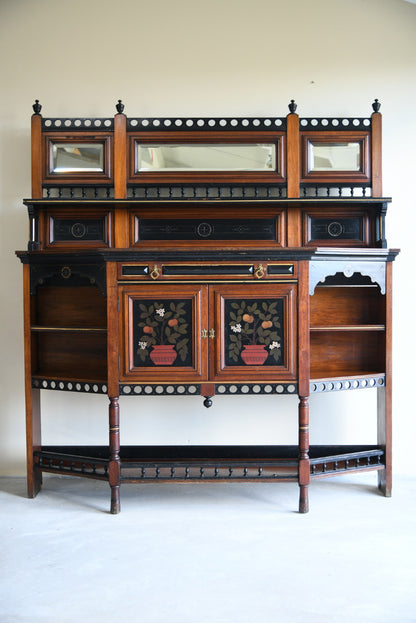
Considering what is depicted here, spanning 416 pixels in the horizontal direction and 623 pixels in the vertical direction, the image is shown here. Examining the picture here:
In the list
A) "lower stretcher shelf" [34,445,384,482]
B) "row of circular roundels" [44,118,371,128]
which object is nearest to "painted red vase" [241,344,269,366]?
"lower stretcher shelf" [34,445,384,482]

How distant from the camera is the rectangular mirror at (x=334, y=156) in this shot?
3744 mm

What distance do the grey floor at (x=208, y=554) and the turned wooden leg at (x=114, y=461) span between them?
0.32 ft

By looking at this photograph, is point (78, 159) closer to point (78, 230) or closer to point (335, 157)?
point (78, 230)

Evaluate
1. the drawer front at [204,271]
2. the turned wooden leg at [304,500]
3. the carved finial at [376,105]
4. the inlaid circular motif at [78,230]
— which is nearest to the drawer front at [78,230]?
the inlaid circular motif at [78,230]

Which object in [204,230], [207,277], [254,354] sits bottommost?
[254,354]

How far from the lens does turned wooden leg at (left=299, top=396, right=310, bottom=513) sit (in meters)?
3.29

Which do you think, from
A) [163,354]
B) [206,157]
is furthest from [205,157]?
[163,354]

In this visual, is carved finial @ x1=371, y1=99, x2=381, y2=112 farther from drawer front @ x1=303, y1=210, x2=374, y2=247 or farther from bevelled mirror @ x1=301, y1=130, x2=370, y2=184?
drawer front @ x1=303, y1=210, x2=374, y2=247

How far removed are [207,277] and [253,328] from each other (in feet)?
1.33

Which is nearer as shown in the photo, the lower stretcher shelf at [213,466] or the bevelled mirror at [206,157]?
the lower stretcher shelf at [213,466]

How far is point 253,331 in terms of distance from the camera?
3.29 meters
